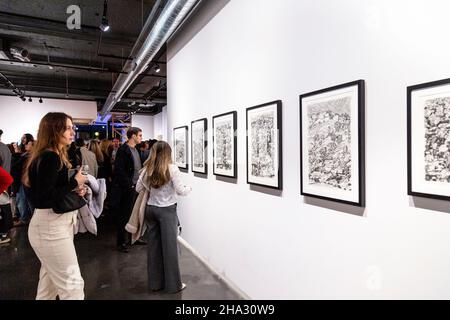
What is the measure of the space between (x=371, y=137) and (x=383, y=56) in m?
0.44

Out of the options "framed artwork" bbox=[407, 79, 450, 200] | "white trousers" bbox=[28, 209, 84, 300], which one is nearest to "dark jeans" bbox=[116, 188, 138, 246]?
"white trousers" bbox=[28, 209, 84, 300]

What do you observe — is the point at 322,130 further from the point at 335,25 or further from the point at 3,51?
the point at 3,51

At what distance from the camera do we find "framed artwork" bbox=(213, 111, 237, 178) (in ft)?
10.5

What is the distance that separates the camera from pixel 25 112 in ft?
39.6

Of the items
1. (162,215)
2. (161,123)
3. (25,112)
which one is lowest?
(162,215)

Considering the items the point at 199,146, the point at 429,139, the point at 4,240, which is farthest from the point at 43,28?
the point at 429,139

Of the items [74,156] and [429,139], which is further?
[74,156]

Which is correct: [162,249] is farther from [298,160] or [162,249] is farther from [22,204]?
[22,204]

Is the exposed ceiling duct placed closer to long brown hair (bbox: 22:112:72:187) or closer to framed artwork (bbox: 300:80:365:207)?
long brown hair (bbox: 22:112:72:187)

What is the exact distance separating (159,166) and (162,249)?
2.91 ft

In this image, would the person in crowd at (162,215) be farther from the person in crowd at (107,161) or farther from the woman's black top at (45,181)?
the person in crowd at (107,161)

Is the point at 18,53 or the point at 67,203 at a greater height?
the point at 18,53

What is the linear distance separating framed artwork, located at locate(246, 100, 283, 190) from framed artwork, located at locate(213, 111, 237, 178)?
1.01 feet

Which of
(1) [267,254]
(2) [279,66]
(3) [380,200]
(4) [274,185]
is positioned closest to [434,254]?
(3) [380,200]
